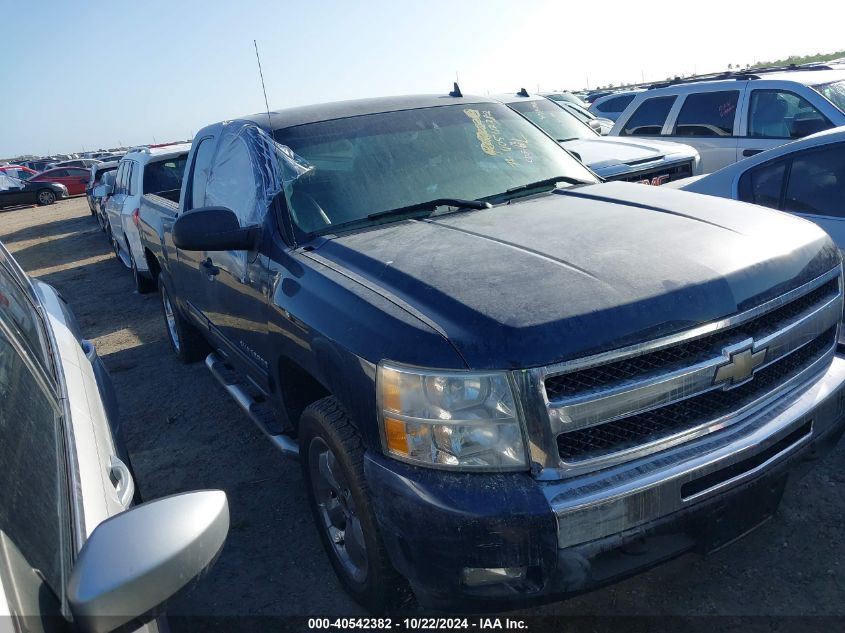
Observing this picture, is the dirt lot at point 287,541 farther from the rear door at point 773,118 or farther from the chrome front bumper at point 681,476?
the rear door at point 773,118

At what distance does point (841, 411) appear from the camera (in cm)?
269

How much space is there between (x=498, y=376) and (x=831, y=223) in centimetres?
304

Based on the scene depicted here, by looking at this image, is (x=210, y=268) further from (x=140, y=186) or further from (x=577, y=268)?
(x=140, y=186)

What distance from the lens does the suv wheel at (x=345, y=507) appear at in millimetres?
2508

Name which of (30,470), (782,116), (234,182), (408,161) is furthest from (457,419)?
(782,116)

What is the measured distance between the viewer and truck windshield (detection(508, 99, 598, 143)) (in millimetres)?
9266

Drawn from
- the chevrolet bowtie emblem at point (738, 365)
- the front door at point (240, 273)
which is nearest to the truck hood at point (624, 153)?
the front door at point (240, 273)

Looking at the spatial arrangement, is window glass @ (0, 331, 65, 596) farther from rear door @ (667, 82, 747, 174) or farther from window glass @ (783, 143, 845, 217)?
rear door @ (667, 82, 747, 174)

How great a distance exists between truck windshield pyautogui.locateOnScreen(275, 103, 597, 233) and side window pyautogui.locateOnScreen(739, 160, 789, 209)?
50.2 inches

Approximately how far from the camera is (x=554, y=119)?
958 cm

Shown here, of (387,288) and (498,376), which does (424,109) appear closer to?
(387,288)

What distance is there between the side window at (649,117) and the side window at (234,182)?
22.6 ft

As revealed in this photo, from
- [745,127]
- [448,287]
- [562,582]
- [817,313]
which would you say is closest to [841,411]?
[817,313]

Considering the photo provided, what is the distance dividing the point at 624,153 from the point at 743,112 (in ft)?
5.30
